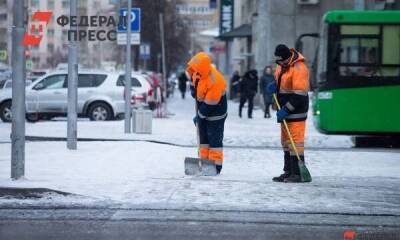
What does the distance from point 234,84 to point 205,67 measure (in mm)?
33351

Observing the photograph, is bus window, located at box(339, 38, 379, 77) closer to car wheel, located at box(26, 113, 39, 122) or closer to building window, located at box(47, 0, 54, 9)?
building window, located at box(47, 0, 54, 9)

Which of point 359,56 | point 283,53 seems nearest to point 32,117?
point 359,56

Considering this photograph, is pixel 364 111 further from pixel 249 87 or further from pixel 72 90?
pixel 249 87

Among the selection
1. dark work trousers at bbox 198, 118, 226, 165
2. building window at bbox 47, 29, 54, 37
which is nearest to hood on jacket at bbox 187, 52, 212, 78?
dark work trousers at bbox 198, 118, 226, 165

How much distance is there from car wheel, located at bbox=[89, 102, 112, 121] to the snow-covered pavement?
26.8 feet

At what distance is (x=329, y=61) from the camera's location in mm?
20047

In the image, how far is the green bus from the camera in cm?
1983

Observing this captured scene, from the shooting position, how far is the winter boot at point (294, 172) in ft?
40.4

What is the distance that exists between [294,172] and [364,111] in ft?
26.4

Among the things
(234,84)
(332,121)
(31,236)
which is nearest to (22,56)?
(31,236)

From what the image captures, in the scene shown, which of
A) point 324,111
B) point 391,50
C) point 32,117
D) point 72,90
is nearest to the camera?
point 72,90

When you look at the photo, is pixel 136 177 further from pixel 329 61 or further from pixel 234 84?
pixel 234 84

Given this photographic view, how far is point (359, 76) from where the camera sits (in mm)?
19906

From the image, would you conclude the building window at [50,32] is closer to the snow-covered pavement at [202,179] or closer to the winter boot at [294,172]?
the snow-covered pavement at [202,179]
